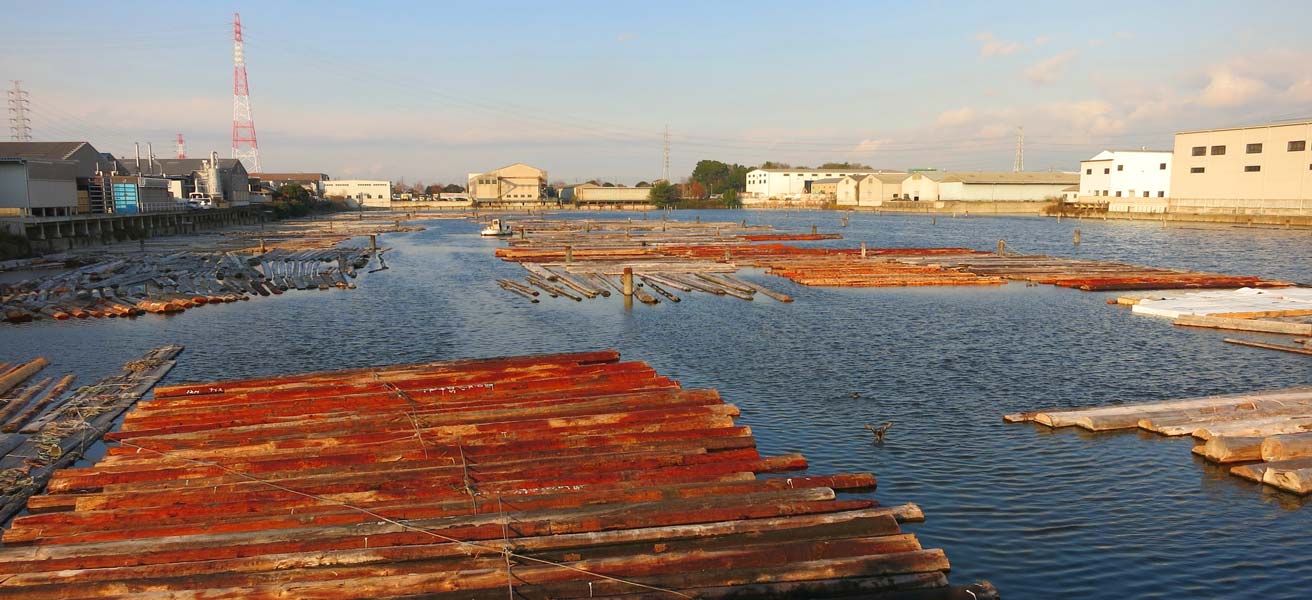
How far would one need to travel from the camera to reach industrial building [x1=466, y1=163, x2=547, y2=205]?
165375mm

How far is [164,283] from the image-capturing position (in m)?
35.8

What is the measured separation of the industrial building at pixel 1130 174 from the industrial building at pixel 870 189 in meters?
37.7

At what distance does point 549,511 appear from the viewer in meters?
9.16

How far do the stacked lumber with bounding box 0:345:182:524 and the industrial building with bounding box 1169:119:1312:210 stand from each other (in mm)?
86777

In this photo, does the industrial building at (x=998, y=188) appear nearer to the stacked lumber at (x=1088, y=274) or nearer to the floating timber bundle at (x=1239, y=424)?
the stacked lumber at (x=1088, y=274)

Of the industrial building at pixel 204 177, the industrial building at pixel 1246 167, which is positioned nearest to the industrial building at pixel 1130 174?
the industrial building at pixel 1246 167

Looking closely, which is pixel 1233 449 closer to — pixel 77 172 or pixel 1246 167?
pixel 77 172

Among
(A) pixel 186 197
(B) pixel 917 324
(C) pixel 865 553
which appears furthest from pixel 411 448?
(A) pixel 186 197

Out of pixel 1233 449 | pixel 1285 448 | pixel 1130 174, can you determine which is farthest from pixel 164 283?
pixel 1130 174

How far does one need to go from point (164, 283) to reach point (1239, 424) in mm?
38095

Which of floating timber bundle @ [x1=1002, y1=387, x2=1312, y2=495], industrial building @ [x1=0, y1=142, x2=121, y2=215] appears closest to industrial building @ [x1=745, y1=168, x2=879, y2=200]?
industrial building @ [x1=0, y1=142, x2=121, y2=215]

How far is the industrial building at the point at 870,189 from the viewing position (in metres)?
140

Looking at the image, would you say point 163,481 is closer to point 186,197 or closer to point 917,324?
point 917,324

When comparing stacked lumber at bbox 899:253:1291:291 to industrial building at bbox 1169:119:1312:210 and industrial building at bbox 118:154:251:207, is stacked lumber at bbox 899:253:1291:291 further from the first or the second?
industrial building at bbox 118:154:251:207
